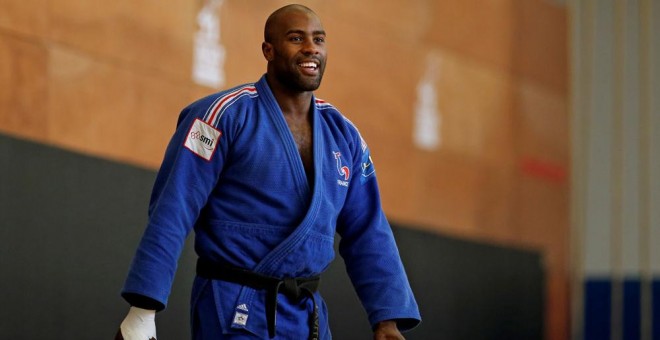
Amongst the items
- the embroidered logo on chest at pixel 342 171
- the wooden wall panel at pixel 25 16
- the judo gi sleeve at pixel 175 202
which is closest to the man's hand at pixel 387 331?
the embroidered logo on chest at pixel 342 171

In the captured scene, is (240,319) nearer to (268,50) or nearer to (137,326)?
(137,326)

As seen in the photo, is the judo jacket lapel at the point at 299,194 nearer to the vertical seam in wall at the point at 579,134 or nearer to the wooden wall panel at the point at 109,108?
the wooden wall panel at the point at 109,108

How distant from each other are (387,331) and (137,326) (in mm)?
751

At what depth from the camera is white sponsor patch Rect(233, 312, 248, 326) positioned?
271cm

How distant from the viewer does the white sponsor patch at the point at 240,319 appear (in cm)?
271

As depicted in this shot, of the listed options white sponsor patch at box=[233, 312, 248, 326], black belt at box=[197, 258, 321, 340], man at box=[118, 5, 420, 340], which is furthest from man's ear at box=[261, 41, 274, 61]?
white sponsor patch at box=[233, 312, 248, 326]

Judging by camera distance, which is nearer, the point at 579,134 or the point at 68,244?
the point at 68,244

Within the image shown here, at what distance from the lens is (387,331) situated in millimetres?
2955

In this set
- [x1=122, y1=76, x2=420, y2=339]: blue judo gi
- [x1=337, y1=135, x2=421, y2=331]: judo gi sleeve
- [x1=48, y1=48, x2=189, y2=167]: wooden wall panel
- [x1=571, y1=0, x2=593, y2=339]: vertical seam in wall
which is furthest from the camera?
[x1=571, y1=0, x2=593, y2=339]: vertical seam in wall

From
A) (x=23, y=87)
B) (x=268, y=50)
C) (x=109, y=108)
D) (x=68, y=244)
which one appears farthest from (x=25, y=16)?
(x=268, y=50)

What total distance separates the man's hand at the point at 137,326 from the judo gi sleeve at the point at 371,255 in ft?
2.23

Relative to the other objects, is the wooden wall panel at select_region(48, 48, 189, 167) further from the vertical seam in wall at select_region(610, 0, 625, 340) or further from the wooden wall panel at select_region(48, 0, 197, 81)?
the vertical seam in wall at select_region(610, 0, 625, 340)

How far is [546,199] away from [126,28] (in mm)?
4479

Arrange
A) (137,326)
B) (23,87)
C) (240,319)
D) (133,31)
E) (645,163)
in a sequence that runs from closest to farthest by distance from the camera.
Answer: (137,326) → (240,319) → (23,87) → (133,31) → (645,163)
